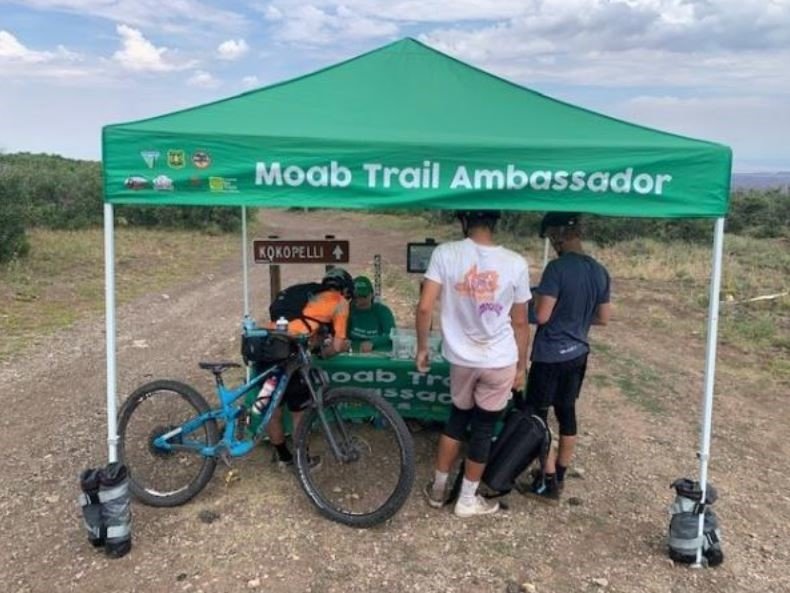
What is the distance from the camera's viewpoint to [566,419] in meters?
4.37

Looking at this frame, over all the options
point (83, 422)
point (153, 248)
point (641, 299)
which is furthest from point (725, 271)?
point (83, 422)

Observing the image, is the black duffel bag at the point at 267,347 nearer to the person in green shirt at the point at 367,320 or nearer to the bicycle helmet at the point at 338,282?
the bicycle helmet at the point at 338,282

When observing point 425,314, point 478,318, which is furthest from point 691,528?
point 425,314

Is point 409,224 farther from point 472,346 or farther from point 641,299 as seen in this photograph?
point 472,346

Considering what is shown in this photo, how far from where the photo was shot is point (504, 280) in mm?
3805

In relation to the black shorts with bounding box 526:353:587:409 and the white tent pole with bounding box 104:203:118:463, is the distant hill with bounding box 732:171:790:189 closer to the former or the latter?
the black shorts with bounding box 526:353:587:409

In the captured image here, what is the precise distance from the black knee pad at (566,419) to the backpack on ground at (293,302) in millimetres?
1564

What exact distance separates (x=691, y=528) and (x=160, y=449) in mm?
3032

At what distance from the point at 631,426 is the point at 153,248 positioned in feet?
50.1

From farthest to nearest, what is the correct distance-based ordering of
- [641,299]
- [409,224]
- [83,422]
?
[409,224], [641,299], [83,422]

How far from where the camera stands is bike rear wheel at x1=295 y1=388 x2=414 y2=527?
392 centimetres

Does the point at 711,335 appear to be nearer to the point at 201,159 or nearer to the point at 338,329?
the point at 338,329

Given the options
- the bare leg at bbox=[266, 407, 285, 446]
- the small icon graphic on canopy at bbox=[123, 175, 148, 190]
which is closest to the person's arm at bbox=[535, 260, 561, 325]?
the bare leg at bbox=[266, 407, 285, 446]

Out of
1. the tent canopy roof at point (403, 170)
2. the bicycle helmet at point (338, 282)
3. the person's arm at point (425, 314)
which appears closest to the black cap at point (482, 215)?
the tent canopy roof at point (403, 170)
